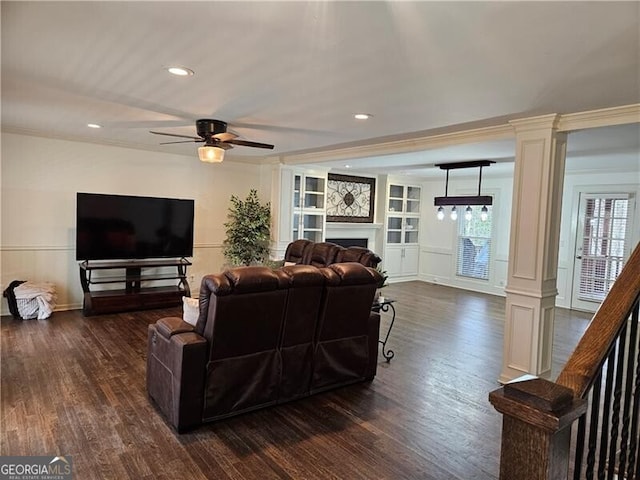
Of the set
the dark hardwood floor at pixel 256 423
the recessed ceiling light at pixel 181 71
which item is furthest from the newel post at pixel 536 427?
the recessed ceiling light at pixel 181 71

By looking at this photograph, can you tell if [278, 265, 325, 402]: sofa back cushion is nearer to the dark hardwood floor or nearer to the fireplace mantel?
the dark hardwood floor

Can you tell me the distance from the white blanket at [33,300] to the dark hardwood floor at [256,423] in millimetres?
586

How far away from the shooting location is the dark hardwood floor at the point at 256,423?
8.42 ft

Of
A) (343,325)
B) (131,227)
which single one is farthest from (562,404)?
(131,227)

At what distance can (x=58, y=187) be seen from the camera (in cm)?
586

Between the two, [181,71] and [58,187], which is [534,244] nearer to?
[181,71]

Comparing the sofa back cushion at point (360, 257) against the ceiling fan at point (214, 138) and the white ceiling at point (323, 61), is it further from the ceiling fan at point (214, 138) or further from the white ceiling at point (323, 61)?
the ceiling fan at point (214, 138)

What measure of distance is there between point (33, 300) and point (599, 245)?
8.77 meters

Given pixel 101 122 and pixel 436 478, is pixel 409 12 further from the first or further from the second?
pixel 101 122

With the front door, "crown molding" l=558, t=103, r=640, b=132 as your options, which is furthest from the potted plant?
the front door

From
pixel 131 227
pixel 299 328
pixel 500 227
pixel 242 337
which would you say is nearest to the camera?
pixel 242 337

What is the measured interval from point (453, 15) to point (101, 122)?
417 centimetres

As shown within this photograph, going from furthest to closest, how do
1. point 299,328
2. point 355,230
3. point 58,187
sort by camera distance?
point 355,230
point 58,187
point 299,328

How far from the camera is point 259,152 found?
6.70 m
